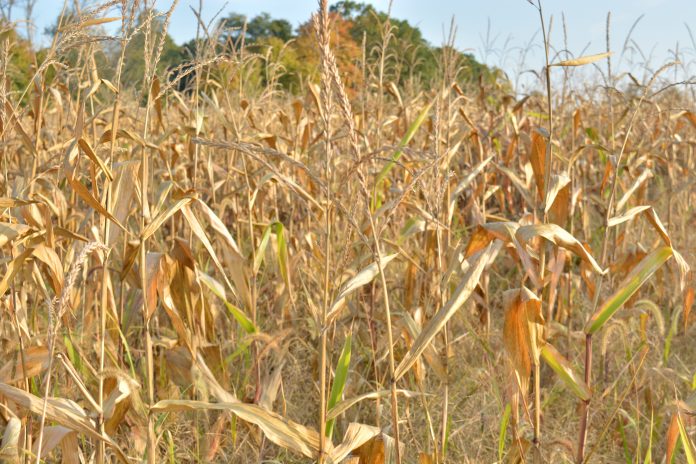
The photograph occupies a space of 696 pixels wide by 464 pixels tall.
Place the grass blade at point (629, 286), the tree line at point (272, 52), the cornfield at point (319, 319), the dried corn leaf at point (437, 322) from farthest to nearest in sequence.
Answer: the tree line at point (272, 52) → the grass blade at point (629, 286) → the cornfield at point (319, 319) → the dried corn leaf at point (437, 322)

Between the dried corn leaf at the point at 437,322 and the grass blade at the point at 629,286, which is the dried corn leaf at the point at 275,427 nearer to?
the dried corn leaf at the point at 437,322

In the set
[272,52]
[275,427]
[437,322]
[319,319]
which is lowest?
[275,427]

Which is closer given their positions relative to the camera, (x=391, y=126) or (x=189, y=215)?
(x=189, y=215)

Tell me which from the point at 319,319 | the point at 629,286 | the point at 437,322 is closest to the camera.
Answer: the point at 437,322

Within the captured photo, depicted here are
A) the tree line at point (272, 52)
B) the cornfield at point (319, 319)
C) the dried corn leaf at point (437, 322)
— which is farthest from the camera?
the tree line at point (272, 52)

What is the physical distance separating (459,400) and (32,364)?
1395 millimetres

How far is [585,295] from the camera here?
3451mm

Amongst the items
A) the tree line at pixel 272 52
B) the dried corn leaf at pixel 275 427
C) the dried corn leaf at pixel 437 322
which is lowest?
the dried corn leaf at pixel 275 427

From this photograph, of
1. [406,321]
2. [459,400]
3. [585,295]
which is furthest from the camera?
[585,295]

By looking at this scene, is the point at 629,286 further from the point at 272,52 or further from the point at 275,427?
the point at 272,52

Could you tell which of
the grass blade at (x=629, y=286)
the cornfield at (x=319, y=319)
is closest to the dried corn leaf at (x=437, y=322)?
the cornfield at (x=319, y=319)

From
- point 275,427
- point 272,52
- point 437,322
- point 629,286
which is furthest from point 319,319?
point 272,52

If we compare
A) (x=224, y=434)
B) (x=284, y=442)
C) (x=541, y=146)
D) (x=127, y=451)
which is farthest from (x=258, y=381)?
(x=541, y=146)

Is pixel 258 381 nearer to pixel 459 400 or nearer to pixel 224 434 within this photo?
pixel 224 434
